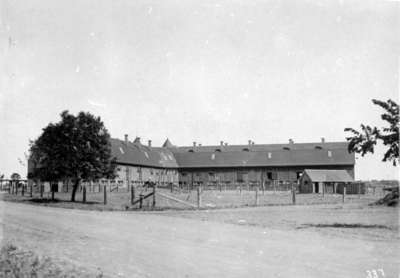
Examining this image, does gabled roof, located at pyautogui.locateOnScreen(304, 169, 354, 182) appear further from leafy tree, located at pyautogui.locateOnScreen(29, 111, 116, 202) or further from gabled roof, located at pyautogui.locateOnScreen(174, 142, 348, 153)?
leafy tree, located at pyautogui.locateOnScreen(29, 111, 116, 202)

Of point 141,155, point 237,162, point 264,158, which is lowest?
point 237,162

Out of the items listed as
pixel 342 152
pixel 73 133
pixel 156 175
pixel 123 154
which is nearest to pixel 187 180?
pixel 156 175

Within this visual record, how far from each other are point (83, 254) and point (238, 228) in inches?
266

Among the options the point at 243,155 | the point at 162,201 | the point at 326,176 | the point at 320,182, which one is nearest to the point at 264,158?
the point at 243,155

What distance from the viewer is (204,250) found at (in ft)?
35.6

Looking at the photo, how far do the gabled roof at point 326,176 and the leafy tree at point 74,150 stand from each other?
36.0 m

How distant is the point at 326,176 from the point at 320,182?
2302mm

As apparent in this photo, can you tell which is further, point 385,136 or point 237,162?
point 237,162

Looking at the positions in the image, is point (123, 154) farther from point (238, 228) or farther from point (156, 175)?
point (238, 228)

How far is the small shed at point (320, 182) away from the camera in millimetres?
62781

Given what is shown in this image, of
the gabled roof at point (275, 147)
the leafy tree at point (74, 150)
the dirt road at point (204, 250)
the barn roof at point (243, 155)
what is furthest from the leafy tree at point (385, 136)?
the gabled roof at point (275, 147)

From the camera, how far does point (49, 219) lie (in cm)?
1908

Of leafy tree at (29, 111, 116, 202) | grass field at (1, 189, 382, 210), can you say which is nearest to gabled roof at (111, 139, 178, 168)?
grass field at (1, 189, 382, 210)

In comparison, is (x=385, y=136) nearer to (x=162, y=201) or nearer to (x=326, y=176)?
(x=162, y=201)
